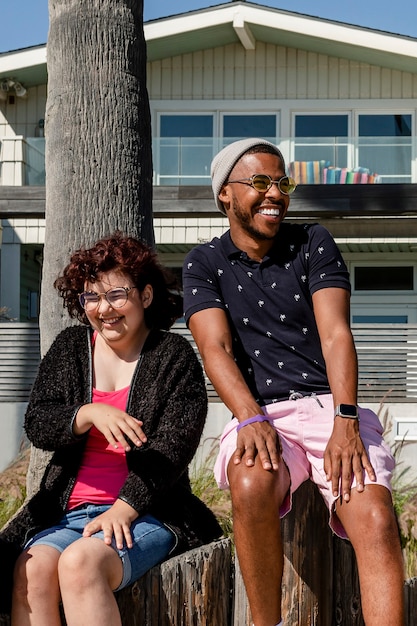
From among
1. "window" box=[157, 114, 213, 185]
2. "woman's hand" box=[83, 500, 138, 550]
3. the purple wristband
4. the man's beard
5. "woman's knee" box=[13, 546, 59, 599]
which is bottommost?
"woman's knee" box=[13, 546, 59, 599]

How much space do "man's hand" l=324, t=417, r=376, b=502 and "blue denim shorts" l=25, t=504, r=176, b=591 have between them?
58 centimetres

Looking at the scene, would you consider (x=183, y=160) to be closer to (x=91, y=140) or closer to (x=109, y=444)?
(x=91, y=140)

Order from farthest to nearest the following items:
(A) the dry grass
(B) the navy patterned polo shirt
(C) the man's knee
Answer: (A) the dry grass < (B) the navy patterned polo shirt < (C) the man's knee

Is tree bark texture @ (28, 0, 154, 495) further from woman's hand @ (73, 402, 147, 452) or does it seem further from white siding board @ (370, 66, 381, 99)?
white siding board @ (370, 66, 381, 99)

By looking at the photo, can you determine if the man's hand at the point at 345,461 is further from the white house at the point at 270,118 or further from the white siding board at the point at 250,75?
the white siding board at the point at 250,75

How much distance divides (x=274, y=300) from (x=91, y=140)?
2.06 meters

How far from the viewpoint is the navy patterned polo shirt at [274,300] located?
3.29m

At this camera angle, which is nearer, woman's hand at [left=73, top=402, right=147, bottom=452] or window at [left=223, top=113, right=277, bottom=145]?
woman's hand at [left=73, top=402, right=147, bottom=452]

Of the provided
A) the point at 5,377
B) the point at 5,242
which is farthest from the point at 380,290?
the point at 5,377

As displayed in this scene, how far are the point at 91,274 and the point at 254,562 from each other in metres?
1.19

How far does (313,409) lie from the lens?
126 inches

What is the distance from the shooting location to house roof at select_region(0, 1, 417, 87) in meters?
16.3

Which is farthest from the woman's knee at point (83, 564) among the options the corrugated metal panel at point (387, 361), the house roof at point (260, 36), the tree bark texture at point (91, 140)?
the house roof at point (260, 36)

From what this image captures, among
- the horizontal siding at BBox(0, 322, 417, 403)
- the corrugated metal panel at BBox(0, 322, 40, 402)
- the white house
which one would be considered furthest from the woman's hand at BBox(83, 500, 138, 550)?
the white house
